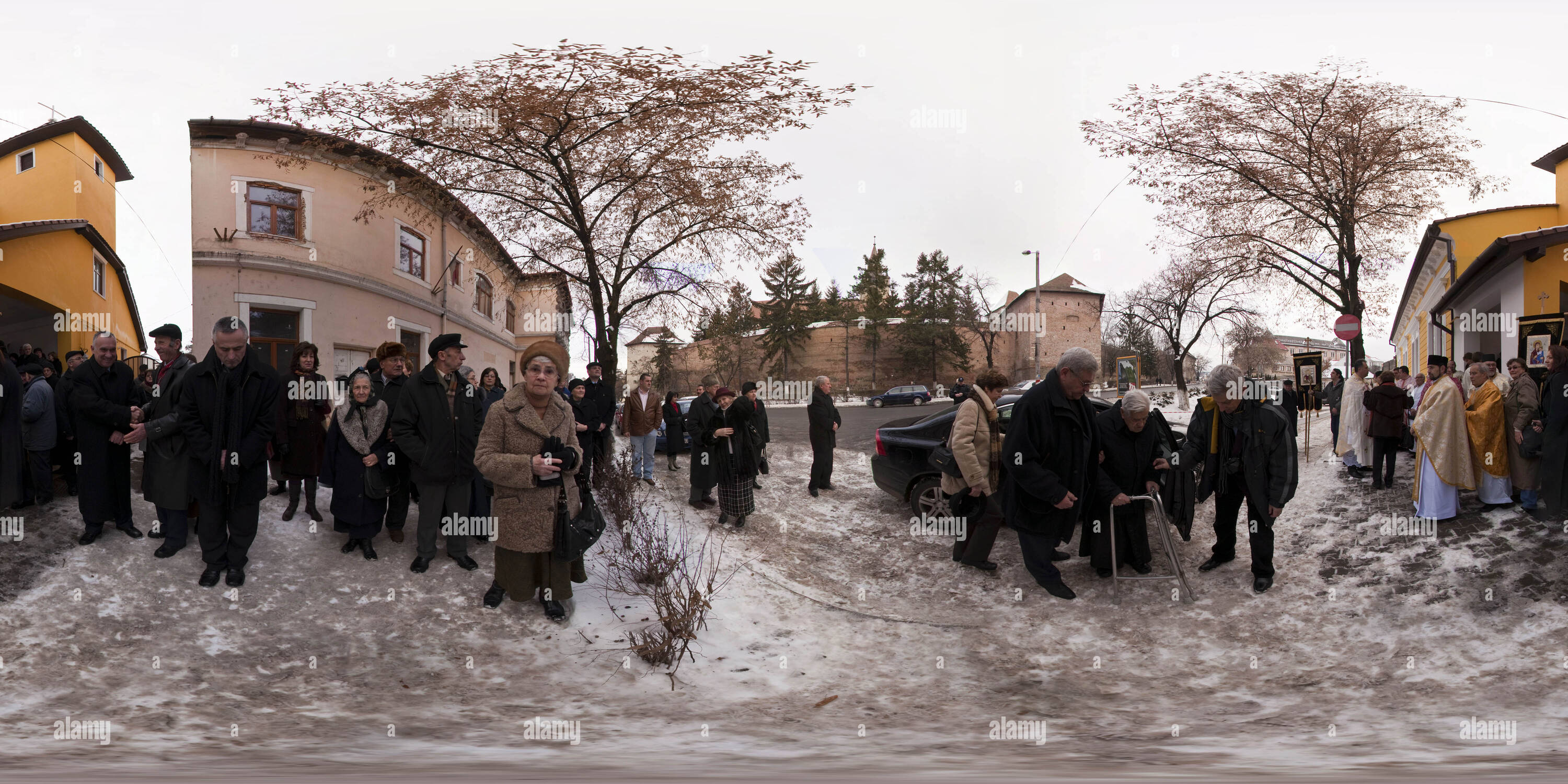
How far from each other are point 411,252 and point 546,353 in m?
8.44

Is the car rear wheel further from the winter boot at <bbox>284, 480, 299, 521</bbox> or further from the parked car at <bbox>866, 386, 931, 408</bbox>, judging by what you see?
the parked car at <bbox>866, 386, 931, 408</bbox>

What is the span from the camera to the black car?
934 centimetres

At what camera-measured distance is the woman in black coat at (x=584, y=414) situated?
9128 millimetres

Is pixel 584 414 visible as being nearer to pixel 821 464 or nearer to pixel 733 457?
pixel 733 457

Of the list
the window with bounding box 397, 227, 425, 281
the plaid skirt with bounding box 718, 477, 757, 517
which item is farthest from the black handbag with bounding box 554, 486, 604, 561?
the window with bounding box 397, 227, 425, 281

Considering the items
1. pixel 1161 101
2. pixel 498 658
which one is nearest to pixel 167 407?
pixel 498 658

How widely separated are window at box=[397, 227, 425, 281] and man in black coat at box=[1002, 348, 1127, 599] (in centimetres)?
1024

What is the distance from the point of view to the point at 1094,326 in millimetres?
72375

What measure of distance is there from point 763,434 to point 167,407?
640cm

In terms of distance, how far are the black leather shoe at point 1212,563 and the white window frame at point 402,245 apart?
11.9 metres

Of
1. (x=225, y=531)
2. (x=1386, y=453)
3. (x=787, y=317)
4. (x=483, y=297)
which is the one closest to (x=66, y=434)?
(x=225, y=531)

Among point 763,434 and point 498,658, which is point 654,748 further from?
point 763,434

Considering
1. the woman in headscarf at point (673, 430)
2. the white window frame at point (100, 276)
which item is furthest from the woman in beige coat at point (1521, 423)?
the white window frame at point (100, 276)

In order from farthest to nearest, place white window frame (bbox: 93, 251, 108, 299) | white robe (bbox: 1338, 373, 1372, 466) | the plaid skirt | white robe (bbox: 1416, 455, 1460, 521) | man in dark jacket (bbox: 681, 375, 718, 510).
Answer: white robe (bbox: 1338, 373, 1372, 466) < man in dark jacket (bbox: 681, 375, 718, 510) < the plaid skirt < white window frame (bbox: 93, 251, 108, 299) < white robe (bbox: 1416, 455, 1460, 521)
